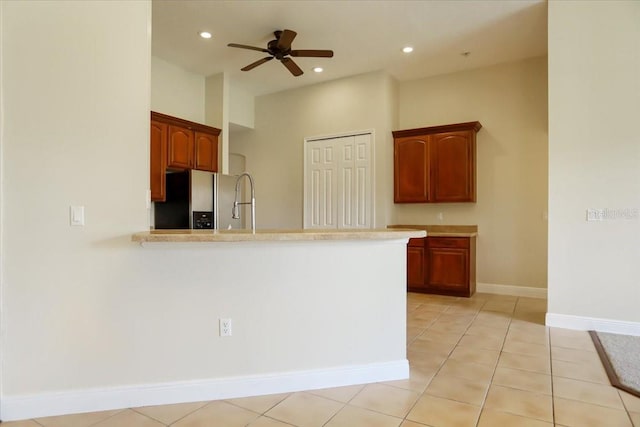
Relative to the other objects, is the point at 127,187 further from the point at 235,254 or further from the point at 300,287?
the point at 300,287

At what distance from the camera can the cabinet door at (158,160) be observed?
4680 mm

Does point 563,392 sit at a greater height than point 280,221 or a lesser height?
lesser

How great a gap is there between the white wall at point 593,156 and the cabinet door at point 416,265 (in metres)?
1.72

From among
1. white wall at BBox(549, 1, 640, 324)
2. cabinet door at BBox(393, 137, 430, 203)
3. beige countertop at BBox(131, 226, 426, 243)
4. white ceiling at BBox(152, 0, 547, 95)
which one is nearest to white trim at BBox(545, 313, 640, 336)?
white wall at BBox(549, 1, 640, 324)

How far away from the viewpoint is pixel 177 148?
4.96m

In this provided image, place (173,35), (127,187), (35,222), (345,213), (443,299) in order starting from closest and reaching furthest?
(35,222)
(127,187)
(173,35)
(443,299)
(345,213)

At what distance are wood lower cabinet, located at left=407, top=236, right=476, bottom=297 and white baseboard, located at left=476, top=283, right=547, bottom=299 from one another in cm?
19

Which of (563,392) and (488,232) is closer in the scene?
(563,392)

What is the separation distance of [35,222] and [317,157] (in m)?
4.46

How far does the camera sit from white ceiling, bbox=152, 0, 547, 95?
12.6 feet

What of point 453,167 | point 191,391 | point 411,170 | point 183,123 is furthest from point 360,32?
point 191,391

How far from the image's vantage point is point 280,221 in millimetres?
6473

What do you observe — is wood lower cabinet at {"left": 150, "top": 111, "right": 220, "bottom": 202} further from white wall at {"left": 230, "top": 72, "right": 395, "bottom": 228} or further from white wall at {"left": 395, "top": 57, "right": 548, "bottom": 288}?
white wall at {"left": 395, "top": 57, "right": 548, "bottom": 288}

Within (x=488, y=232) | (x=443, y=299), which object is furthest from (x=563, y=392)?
(x=488, y=232)
